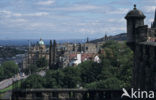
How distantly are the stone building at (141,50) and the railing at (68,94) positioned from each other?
1631 millimetres

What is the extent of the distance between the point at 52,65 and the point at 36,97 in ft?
367

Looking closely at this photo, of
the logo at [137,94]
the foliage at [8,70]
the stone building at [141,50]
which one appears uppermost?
the stone building at [141,50]

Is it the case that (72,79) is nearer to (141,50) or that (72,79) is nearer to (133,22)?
(133,22)

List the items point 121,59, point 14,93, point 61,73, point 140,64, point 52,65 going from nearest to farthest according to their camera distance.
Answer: point 14,93
point 140,64
point 121,59
point 61,73
point 52,65

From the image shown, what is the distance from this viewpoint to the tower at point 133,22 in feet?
71.6

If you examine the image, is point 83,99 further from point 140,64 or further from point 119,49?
point 119,49

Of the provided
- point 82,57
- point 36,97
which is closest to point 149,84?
point 36,97

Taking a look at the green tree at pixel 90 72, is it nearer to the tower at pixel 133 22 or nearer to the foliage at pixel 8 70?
the tower at pixel 133 22

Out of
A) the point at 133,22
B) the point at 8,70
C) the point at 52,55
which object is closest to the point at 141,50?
the point at 133,22

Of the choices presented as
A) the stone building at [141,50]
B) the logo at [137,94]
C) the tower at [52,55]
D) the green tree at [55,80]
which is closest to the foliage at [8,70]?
the tower at [52,55]

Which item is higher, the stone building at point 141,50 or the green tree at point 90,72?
the stone building at point 141,50

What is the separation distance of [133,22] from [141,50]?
9.89ft

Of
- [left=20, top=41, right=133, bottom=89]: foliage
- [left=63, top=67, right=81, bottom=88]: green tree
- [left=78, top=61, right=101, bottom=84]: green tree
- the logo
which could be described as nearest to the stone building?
the logo

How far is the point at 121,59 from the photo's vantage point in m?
67.9
